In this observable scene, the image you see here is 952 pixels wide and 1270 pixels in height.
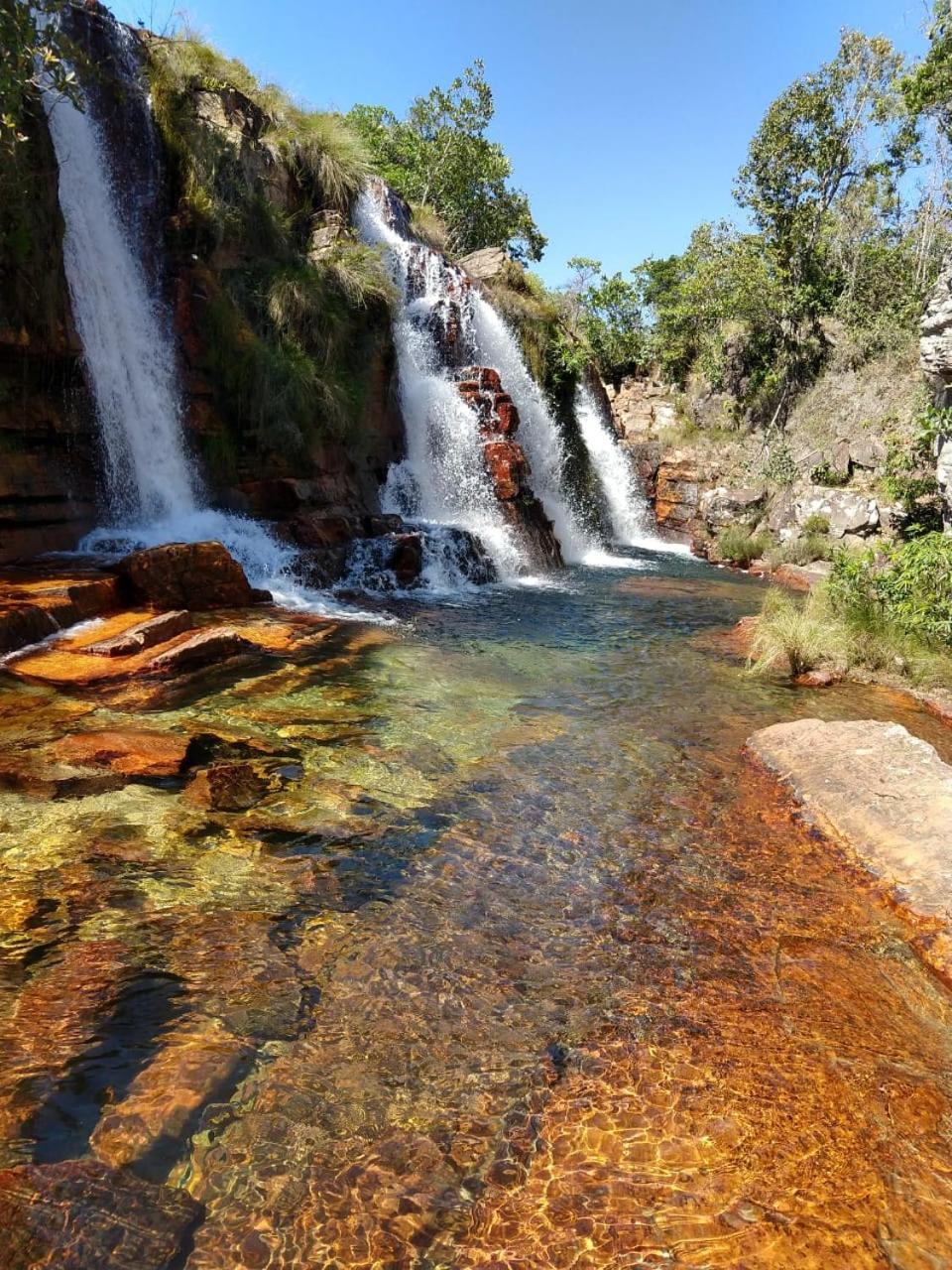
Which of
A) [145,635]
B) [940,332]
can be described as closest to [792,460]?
[940,332]

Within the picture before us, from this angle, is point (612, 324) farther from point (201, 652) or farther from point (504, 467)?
point (201, 652)

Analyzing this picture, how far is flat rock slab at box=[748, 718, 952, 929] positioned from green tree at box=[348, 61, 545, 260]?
1049 inches

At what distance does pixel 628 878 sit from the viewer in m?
3.63

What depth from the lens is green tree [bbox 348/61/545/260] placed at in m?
27.9

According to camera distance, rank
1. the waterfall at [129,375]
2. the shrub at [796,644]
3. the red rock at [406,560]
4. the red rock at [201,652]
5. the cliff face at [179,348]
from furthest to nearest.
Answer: the red rock at [406,560] → the waterfall at [129,375] → the cliff face at [179,348] → the shrub at [796,644] → the red rock at [201,652]

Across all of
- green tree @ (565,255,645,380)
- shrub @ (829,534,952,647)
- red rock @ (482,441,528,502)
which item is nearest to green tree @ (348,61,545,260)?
green tree @ (565,255,645,380)

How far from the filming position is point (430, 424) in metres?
15.6

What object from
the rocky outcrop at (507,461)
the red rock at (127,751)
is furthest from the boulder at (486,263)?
the red rock at (127,751)

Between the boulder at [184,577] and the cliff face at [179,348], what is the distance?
1.70 m

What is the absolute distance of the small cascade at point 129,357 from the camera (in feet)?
33.0

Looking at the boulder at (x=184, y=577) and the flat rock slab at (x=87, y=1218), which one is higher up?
the boulder at (x=184, y=577)

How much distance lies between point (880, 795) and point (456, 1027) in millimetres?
2938

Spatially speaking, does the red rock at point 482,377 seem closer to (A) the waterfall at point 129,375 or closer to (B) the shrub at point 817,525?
(A) the waterfall at point 129,375

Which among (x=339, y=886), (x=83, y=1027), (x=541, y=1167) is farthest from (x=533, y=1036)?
(x=83, y=1027)
